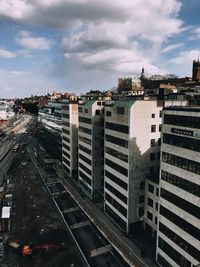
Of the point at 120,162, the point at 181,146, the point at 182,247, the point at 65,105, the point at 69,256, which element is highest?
the point at 65,105

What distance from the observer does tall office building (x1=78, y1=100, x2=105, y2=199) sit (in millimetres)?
85562

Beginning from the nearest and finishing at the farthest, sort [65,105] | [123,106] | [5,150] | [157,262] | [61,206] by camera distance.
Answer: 1. [157,262]
2. [123,106]
3. [61,206]
4. [65,105]
5. [5,150]

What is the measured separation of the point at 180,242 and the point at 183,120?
23.0 meters

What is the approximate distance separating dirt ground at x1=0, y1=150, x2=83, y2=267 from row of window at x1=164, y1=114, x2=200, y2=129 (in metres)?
37.7

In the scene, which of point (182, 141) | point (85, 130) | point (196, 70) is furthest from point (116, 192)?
point (196, 70)

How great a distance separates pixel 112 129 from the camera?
7156 cm

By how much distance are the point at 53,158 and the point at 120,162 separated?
81.2m

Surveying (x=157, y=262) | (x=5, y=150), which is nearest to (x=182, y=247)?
(x=157, y=262)

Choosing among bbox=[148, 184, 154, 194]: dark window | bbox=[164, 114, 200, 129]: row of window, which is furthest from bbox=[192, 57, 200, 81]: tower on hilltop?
bbox=[164, 114, 200, 129]: row of window

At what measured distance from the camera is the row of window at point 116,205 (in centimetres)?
6807

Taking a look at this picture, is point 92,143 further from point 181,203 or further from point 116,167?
point 181,203

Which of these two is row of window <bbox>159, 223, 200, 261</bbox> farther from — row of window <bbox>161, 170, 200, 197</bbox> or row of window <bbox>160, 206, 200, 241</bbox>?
row of window <bbox>161, 170, 200, 197</bbox>

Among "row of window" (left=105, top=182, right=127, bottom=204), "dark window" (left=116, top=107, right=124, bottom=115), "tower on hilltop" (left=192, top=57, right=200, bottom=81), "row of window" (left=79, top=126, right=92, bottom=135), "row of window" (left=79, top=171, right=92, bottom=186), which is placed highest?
"tower on hilltop" (left=192, top=57, right=200, bottom=81)

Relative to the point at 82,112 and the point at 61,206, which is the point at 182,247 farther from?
the point at 82,112
